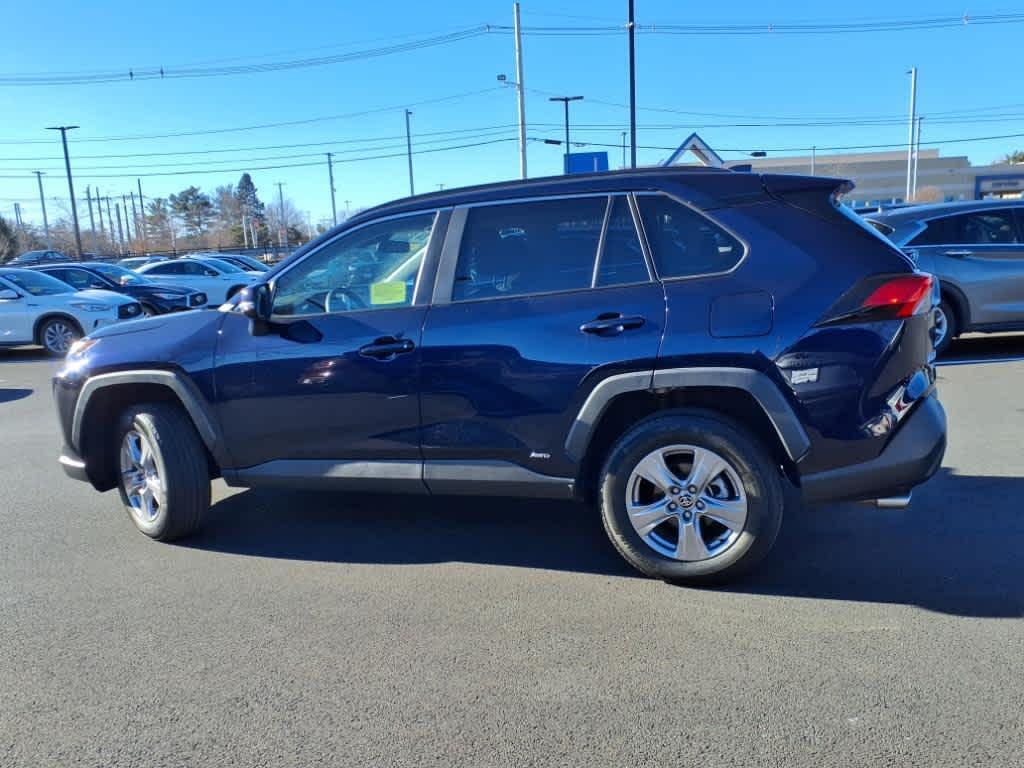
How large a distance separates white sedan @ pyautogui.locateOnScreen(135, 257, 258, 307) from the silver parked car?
16.5 metres

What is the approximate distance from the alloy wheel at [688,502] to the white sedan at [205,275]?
1876cm

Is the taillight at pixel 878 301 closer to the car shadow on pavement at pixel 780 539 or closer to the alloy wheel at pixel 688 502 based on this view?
the alloy wheel at pixel 688 502

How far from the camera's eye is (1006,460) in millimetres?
5379

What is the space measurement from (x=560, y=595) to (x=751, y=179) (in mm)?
2147

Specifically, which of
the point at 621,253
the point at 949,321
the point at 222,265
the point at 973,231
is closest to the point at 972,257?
the point at 973,231

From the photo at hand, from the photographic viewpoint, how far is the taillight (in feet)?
11.1

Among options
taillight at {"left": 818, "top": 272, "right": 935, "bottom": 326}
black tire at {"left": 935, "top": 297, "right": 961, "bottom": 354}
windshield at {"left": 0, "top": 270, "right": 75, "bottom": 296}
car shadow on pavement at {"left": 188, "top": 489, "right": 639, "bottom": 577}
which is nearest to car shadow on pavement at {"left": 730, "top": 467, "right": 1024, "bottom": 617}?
car shadow on pavement at {"left": 188, "top": 489, "right": 639, "bottom": 577}

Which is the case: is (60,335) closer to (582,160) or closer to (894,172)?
(582,160)

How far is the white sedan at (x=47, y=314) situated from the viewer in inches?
517

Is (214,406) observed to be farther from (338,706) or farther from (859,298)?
(859,298)

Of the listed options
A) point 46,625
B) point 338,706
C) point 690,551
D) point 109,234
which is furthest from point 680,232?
point 109,234

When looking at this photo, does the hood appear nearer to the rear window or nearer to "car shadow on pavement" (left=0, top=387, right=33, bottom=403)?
"car shadow on pavement" (left=0, top=387, right=33, bottom=403)

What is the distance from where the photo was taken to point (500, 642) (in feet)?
10.7

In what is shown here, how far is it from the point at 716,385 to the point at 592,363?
56cm
